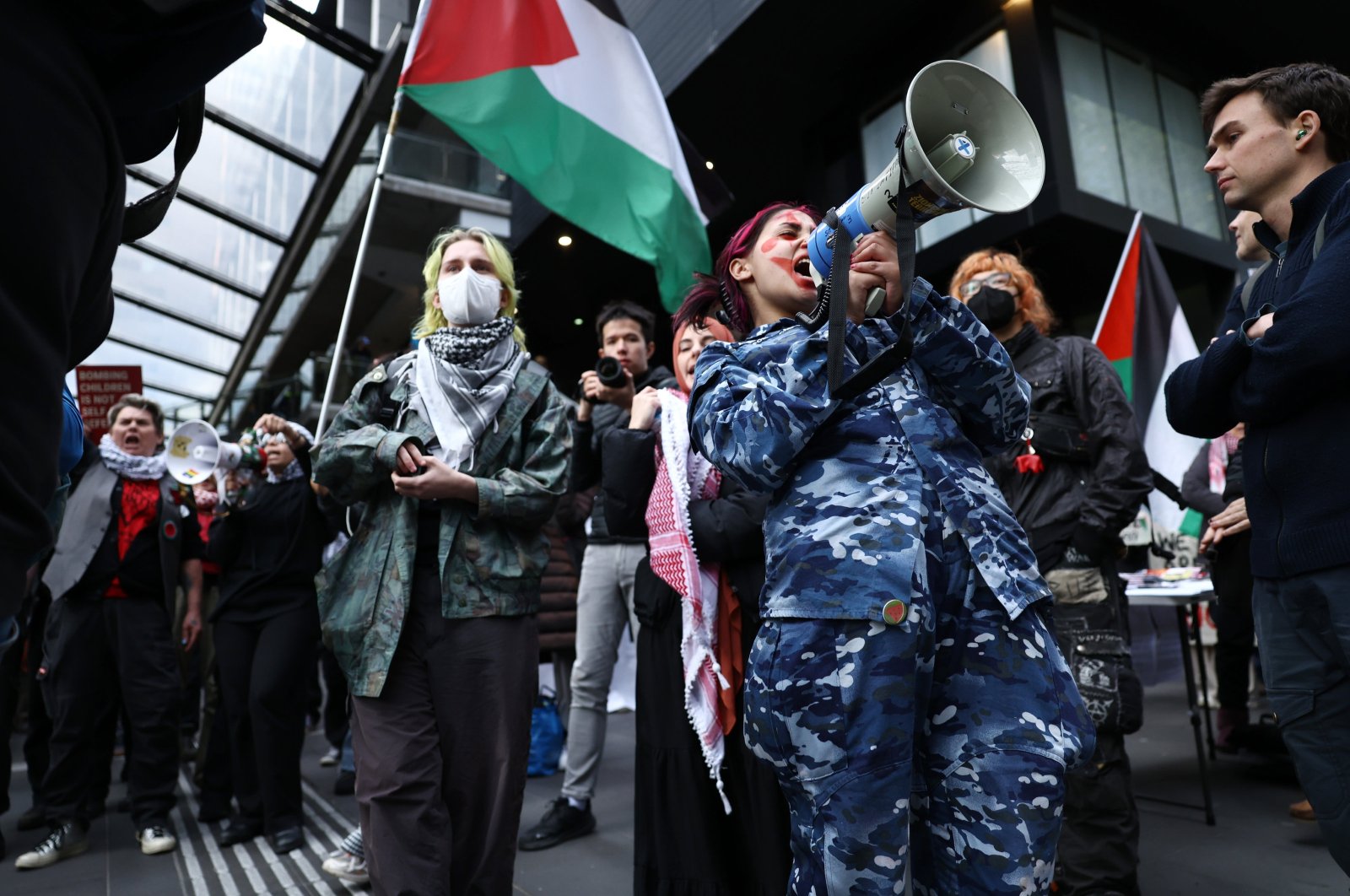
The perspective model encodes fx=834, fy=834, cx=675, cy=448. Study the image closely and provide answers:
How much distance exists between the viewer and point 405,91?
11.3 feet

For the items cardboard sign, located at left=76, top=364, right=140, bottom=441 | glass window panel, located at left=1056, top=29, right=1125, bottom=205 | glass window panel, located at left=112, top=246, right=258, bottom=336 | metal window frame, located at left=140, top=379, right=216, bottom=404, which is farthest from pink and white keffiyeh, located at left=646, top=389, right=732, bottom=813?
metal window frame, located at left=140, top=379, right=216, bottom=404

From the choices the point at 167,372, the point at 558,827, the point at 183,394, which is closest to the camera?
the point at 558,827

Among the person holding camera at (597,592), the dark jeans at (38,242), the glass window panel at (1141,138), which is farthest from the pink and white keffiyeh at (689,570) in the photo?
the glass window panel at (1141,138)

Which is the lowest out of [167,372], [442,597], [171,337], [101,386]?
[442,597]

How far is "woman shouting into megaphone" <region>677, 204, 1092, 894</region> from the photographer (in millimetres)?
1218

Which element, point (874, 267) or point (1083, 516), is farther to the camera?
point (1083, 516)

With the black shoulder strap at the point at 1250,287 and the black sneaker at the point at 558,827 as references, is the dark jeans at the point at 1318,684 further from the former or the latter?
the black sneaker at the point at 558,827

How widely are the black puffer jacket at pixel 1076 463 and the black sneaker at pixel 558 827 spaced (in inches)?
79.1

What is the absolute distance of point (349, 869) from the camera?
299cm

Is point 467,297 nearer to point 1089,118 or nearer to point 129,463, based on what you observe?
point 129,463

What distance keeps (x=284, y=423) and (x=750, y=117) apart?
827cm

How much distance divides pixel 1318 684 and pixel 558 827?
257 cm

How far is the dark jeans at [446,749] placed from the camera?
2.02 m

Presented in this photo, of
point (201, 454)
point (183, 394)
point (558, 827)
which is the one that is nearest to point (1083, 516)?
point (558, 827)
